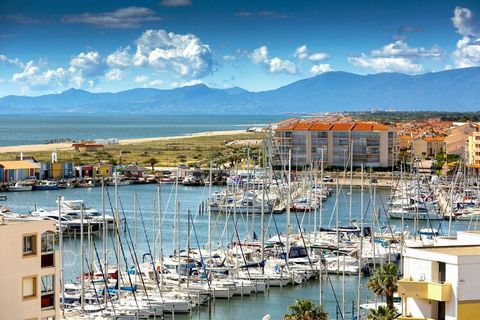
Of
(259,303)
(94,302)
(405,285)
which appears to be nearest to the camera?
(405,285)

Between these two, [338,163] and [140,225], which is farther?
[338,163]

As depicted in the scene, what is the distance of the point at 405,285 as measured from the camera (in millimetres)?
9281

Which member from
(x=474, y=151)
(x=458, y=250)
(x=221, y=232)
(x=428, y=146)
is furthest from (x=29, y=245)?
(x=428, y=146)

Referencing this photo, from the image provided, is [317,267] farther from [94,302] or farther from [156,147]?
[156,147]

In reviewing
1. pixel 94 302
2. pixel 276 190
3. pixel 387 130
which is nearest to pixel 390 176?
pixel 387 130

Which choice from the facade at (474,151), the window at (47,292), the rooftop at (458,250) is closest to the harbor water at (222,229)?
the facade at (474,151)

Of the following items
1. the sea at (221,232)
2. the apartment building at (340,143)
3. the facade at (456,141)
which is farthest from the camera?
the facade at (456,141)

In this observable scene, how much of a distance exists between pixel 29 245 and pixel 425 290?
3727mm

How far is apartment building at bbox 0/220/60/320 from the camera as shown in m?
8.99

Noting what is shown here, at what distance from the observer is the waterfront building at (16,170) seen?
57.2m

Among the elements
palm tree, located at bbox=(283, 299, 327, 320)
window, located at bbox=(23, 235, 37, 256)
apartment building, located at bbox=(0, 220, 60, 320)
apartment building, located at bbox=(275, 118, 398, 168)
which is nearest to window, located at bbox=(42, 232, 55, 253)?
apartment building, located at bbox=(0, 220, 60, 320)

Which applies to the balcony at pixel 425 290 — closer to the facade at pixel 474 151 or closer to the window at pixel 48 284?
the window at pixel 48 284

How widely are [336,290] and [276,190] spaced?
69.4 feet

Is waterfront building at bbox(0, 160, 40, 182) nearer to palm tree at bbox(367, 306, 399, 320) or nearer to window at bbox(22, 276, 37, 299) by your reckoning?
palm tree at bbox(367, 306, 399, 320)
